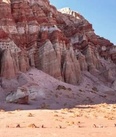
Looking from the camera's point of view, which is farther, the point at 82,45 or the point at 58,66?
the point at 82,45

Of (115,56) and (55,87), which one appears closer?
(55,87)

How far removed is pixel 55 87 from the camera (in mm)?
46844

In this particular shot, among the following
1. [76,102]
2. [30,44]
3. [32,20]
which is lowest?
[76,102]

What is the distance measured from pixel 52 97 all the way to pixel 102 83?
24.4 m

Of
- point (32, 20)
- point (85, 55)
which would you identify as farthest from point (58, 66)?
point (85, 55)

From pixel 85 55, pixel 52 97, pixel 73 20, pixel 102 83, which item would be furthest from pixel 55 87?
pixel 73 20

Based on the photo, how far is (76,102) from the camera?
4134cm

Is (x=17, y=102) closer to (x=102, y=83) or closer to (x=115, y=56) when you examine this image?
(x=102, y=83)

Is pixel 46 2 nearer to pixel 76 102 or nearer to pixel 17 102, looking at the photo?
pixel 76 102

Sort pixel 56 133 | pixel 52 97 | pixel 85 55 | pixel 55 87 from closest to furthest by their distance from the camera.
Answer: pixel 56 133, pixel 52 97, pixel 55 87, pixel 85 55

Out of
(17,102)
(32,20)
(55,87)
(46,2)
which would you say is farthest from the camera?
(46,2)

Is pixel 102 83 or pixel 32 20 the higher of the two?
pixel 32 20

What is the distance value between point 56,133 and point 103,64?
6156cm

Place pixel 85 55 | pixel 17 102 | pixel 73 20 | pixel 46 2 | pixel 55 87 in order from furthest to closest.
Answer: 1. pixel 73 20
2. pixel 46 2
3. pixel 85 55
4. pixel 55 87
5. pixel 17 102
